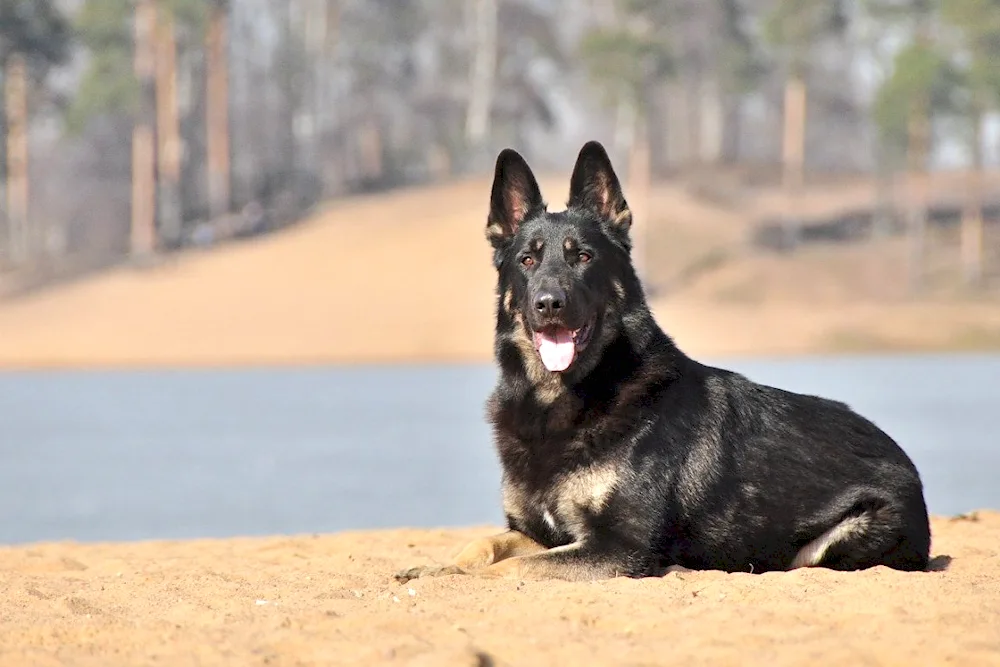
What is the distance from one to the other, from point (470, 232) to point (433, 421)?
2622 centimetres

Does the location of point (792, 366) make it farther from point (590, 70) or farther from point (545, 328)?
point (545, 328)

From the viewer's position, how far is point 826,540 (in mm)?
7340

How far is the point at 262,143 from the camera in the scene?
72.7 metres

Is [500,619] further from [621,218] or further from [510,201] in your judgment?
[510,201]

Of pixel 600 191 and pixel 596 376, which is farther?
pixel 600 191

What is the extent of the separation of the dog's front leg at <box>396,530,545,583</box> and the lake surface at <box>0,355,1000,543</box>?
19.7ft

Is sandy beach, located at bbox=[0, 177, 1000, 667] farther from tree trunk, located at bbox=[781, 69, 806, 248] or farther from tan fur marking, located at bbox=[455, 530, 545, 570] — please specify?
tree trunk, located at bbox=[781, 69, 806, 248]

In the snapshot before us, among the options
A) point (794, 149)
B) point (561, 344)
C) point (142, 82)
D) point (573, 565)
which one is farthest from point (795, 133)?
point (573, 565)

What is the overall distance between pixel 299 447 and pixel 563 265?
14388 mm

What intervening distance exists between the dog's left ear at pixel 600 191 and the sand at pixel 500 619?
70.1 inches

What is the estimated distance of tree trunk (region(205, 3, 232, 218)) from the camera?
182 feet

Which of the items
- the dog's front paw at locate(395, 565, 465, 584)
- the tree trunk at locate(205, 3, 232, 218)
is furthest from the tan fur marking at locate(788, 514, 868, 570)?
the tree trunk at locate(205, 3, 232, 218)

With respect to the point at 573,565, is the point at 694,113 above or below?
above

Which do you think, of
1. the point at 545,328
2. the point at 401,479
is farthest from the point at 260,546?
the point at 401,479
